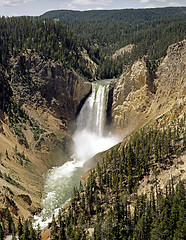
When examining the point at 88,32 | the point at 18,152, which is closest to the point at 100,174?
the point at 18,152

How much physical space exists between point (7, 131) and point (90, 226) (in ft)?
91.0

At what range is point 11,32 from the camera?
67.6 m

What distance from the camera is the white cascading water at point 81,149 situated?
37.4m

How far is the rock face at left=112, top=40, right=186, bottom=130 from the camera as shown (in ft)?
145

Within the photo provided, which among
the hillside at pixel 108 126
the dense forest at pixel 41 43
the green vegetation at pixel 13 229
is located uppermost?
the dense forest at pixel 41 43

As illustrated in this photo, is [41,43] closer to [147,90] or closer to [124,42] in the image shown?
[147,90]

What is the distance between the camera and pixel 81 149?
55.7m

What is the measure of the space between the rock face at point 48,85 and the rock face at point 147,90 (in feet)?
36.2

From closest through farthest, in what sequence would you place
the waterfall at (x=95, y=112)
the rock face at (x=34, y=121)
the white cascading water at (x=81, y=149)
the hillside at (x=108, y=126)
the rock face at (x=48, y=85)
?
the hillside at (x=108, y=126)
the rock face at (x=34, y=121)
the white cascading water at (x=81, y=149)
the rock face at (x=48, y=85)
the waterfall at (x=95, y=112)

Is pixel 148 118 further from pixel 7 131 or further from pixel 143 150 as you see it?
pixel 7 131

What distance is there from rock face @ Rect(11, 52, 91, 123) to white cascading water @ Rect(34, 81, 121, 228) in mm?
3402

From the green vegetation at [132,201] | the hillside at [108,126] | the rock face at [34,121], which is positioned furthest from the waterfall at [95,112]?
the green vegetation at [132,201]

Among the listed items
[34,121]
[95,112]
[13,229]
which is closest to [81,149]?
[95,112]

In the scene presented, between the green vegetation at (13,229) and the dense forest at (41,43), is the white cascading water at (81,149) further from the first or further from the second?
the dense forest at (41,43)
